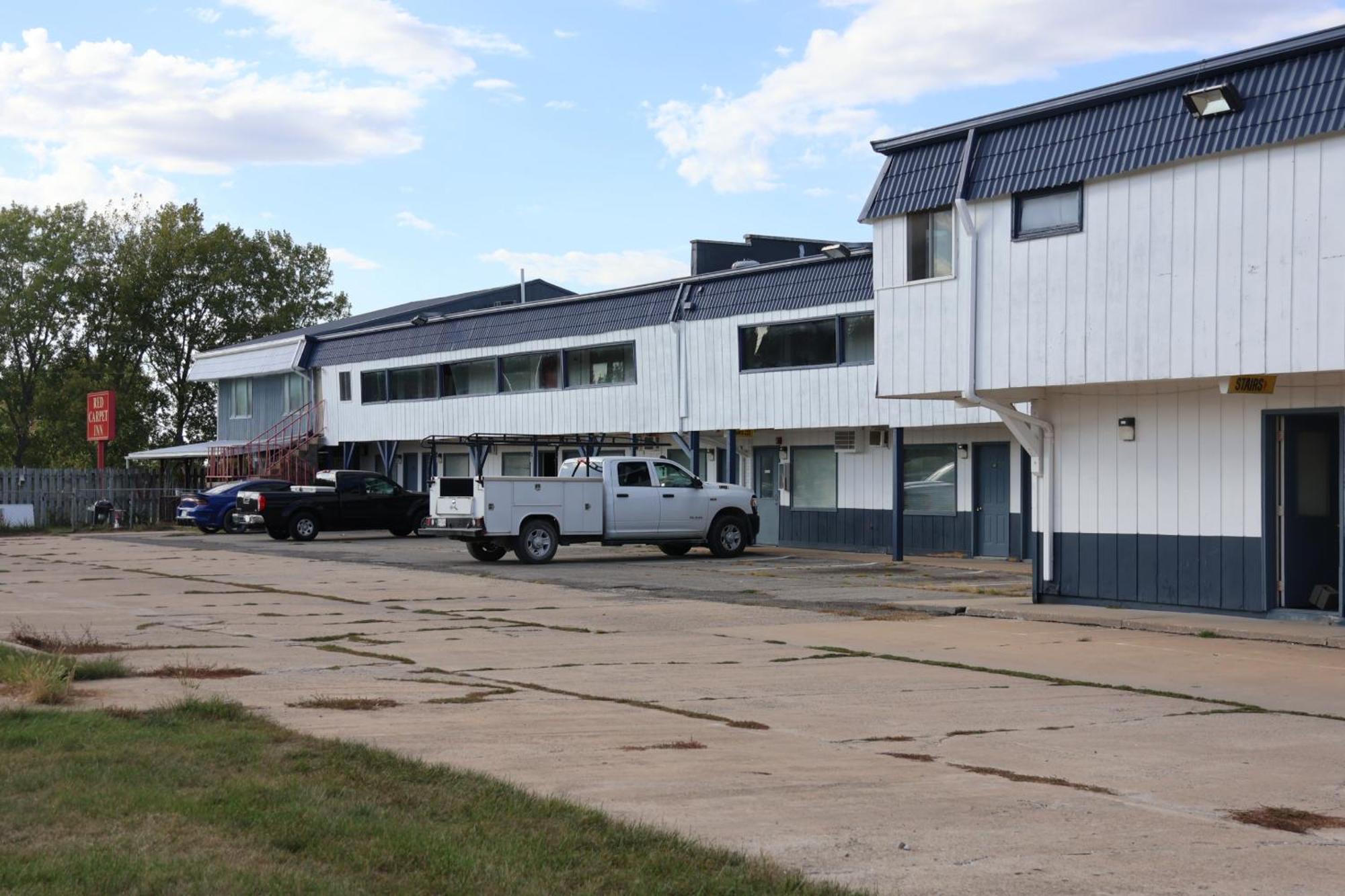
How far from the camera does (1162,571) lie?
59.1 feet

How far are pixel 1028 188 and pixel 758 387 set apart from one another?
14865mm

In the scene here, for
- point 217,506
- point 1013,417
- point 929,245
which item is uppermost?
point 929,245

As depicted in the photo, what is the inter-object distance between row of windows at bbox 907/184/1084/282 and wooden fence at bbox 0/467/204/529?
36781mm

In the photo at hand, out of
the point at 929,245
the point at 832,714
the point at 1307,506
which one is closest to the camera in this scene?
the point at 832,714

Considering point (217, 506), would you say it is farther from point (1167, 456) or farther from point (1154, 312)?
point (1154, 312)

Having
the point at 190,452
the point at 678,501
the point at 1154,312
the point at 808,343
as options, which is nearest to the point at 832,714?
the point at 1154,312

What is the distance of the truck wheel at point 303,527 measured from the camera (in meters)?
37.1

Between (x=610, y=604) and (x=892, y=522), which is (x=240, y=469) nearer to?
(x=892, y=522)

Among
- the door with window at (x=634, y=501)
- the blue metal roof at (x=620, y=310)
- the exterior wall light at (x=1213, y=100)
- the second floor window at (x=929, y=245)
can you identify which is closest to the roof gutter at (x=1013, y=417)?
the second floor window at (x=929, y=245)

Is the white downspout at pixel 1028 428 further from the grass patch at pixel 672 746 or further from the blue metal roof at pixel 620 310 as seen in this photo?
the blue metal roof at pixel 620 310

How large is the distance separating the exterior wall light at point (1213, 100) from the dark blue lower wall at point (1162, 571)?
4.77 metres

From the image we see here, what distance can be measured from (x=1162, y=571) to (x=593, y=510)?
472 inches

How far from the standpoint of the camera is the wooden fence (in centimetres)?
4903

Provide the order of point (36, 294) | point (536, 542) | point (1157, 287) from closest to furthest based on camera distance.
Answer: point (1157, 287) → point (536, 542) → point (36, 294)
